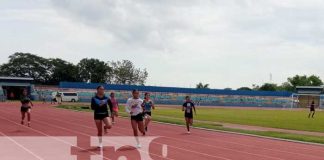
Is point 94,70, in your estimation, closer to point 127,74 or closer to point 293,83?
point 127,74

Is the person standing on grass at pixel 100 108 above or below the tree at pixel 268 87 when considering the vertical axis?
below

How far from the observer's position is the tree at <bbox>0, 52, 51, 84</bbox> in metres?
109

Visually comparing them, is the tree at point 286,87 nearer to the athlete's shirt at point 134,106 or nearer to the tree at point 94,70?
the tree at point 94,70

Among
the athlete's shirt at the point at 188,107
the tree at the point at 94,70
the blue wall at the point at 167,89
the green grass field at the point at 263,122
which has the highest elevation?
the tree at the point at 94,70

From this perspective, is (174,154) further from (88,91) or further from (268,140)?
(88,91)

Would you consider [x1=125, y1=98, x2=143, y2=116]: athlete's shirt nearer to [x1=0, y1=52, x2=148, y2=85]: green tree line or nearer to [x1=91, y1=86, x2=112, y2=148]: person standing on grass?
[x1=91, y1=86, x2=112, y2=148]: person standing on grass

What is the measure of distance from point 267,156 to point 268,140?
19.0 ft

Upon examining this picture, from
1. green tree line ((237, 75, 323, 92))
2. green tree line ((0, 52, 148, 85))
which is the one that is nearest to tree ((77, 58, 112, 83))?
green tree line ((0, 52, 148, 85))

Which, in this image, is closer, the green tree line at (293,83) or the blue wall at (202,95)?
the blue wall at (202,95)

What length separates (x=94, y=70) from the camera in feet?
383

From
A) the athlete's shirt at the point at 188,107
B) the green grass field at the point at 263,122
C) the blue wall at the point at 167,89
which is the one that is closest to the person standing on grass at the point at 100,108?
the athlete's shirt at the point at 188,107

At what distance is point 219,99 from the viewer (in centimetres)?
9881

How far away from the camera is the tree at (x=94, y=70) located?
11519 centimetres

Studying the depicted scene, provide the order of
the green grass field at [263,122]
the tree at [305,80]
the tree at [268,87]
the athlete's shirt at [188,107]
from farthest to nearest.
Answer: the tree at [305,80]
the tree at [268,87]
the athlete's shirt at [188,107]
the green grass field at [263,122]
